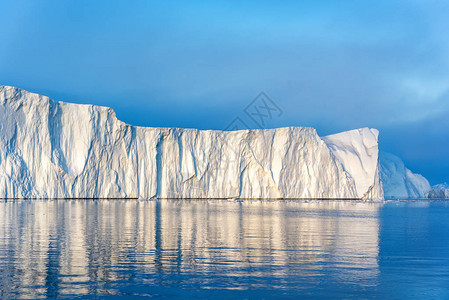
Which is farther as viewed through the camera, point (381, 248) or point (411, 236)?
point (411, 236)

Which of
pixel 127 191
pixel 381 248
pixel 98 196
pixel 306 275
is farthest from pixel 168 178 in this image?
pixel 306 275

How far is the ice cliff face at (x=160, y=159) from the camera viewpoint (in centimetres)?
3725

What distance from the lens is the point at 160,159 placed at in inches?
1710

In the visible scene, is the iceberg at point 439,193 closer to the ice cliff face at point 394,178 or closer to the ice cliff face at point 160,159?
the ice cliff face at point 394,178

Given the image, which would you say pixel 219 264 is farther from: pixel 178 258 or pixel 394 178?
pixel 394 178

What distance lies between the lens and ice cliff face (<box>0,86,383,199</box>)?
37.2 meters

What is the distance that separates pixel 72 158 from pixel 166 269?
1329 inches

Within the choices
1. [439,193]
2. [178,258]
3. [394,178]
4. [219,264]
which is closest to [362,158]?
[394,178]

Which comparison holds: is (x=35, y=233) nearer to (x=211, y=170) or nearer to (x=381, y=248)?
(x=381, y=248)

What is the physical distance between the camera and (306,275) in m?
7.09

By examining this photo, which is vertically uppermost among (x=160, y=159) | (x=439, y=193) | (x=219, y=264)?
(x=160, y=159)

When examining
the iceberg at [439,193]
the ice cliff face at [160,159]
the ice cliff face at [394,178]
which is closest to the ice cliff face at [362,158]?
the ice cliff face at [160,159]

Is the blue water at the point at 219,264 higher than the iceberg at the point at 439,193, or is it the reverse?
the blue water at the point at 219,264

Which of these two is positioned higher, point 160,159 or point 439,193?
point 160,159
